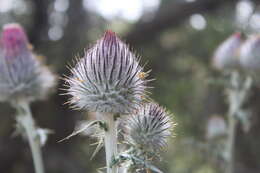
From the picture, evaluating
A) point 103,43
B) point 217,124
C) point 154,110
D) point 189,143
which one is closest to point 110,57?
point 103,43

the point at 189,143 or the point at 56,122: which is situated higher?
the point at 56,122

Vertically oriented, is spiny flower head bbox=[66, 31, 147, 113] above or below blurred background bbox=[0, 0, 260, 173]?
below

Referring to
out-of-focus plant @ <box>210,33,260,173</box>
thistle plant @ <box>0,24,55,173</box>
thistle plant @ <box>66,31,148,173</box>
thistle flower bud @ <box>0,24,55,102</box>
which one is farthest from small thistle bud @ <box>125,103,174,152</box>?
out-of-focus plant @ <box>210,33,260,173</box>

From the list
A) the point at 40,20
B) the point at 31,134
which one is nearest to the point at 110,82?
the point at 31,134

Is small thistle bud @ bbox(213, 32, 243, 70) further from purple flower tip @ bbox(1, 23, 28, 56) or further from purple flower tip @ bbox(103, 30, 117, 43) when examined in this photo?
purple flower tip @ bbox(103, 30, 117, 43)

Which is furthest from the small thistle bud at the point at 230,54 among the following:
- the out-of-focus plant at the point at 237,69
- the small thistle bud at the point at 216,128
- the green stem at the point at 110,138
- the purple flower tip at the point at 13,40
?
the green stem at the point at 110,138

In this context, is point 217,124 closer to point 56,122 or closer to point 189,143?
point 189,143

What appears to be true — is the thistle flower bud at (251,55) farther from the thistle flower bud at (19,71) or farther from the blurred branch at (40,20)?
the blurred branch at (40,20)

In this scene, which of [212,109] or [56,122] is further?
[56,122]
